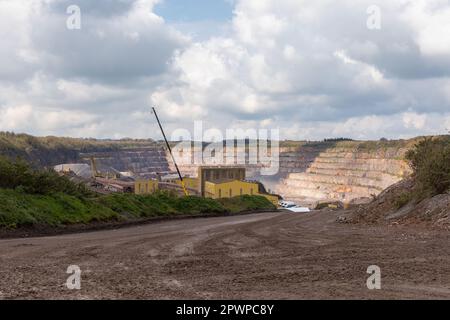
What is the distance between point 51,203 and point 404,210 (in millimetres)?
18078

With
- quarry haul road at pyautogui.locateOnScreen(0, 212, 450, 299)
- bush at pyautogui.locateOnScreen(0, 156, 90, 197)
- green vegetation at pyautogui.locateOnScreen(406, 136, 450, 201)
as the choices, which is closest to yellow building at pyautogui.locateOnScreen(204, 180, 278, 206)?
bush at pyautogui.locateOnScreen(0, 156, 90, 197)

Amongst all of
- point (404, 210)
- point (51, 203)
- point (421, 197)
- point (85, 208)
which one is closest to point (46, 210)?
point (51, 203)

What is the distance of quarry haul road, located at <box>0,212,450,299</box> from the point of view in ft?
32.4

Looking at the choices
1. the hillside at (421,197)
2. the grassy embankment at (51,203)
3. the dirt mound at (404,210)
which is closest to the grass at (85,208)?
the grassy embankment at (51,203)

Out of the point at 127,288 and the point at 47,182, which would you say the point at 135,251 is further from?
the point at 47,182

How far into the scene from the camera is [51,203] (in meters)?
30.8

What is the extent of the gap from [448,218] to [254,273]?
11.8 meters

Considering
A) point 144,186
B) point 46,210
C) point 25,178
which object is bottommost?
point 144,186

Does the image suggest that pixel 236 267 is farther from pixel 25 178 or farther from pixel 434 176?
pixel 25 178

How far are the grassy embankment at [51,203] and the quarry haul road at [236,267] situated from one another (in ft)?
28.1

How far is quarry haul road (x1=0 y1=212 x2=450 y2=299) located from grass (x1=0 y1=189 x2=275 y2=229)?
831cm

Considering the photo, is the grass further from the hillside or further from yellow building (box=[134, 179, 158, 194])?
yellow building (box=[134, 179, 158, 194])
